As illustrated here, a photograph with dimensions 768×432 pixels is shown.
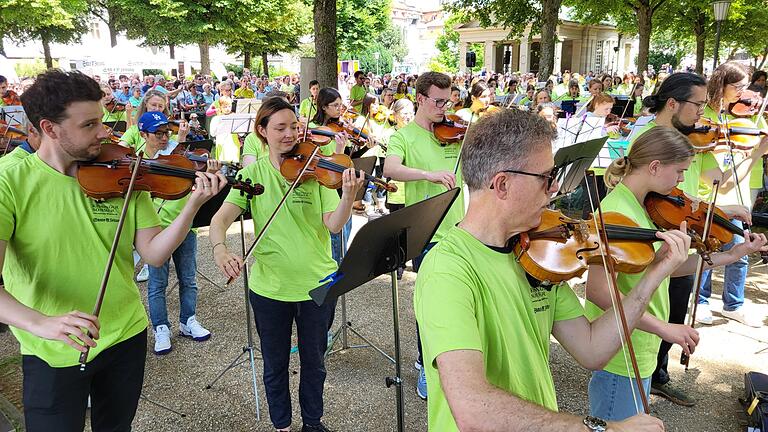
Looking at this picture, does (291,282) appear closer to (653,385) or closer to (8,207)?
(8,207)

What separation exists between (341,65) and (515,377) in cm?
2441

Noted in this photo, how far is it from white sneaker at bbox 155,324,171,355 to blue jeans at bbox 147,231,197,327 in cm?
6

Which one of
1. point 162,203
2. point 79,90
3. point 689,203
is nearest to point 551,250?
point 689,203

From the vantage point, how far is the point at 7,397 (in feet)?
12.1

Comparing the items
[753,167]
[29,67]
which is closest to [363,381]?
[753,167]

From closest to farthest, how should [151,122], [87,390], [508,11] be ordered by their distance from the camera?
[87,390] → [151,122] → [508,11]

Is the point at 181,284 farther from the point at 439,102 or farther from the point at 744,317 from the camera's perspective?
the point at 744,317

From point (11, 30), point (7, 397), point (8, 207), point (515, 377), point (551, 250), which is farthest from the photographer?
point (11, 30)

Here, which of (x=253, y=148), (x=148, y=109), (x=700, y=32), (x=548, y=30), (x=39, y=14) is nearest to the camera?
(x=253, y=148)

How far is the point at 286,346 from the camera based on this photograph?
297 cm

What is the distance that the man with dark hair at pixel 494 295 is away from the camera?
1.28 m

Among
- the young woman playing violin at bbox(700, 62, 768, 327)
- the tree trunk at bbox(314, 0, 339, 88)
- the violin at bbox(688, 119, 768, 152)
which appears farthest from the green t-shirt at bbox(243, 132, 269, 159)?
the tree trunk at bbox(314, 0, 339, 88)

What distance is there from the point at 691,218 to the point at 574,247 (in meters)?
1.16

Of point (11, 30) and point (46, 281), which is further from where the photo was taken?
point (11, 30)
